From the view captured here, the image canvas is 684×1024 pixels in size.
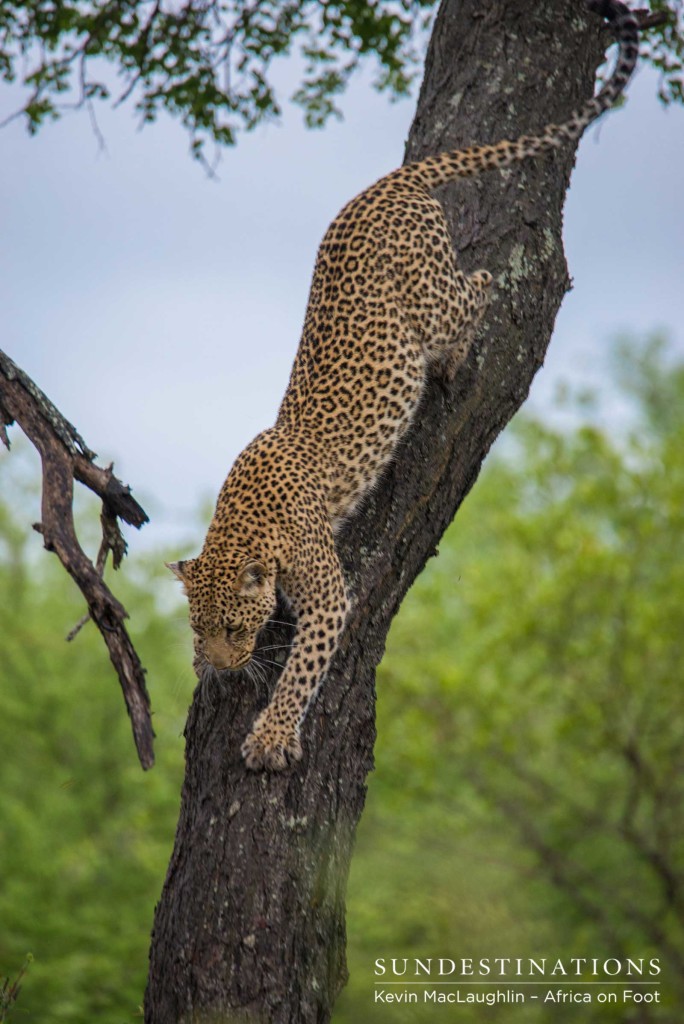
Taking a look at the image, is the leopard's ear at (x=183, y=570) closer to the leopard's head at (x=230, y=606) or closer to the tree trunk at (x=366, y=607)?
the leopard's head at (x=230, y=606)

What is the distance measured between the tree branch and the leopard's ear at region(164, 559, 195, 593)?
499 millimetres

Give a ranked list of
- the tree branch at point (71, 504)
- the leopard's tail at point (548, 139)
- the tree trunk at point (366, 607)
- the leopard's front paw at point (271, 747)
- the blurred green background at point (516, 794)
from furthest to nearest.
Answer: the blurred green background at point (516, 794)
the leopard's tail at point (548, 139)
the leopard's front paw at point (271, 747)
the tree trunk at point (366, 607)
the tree branch at point (71, 504)

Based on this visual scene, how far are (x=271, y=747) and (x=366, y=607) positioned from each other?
0.93 meters

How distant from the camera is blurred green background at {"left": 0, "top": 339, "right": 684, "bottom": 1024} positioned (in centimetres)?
1777

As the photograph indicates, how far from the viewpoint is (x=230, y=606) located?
5.93m

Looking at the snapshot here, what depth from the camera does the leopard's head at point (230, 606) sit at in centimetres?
587

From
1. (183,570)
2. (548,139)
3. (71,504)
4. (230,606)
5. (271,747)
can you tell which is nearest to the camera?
(71,504)

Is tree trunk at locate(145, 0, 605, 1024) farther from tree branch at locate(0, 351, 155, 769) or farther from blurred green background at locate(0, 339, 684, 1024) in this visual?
blurred green background at locate(0, 339, 684, 1024)

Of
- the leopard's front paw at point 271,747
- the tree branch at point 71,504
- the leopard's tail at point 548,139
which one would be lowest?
the leopard's front paw at point 271,747

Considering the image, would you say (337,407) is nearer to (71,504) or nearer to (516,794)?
(71,504)

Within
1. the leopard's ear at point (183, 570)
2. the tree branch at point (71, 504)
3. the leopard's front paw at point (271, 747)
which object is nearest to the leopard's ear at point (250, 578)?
the leopard's ear at point (183, 570)

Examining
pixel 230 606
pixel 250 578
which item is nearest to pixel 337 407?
pixel 250 578

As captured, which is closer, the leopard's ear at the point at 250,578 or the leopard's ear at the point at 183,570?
the leopard's ear at the point at 250,578

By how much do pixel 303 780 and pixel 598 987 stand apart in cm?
1472
